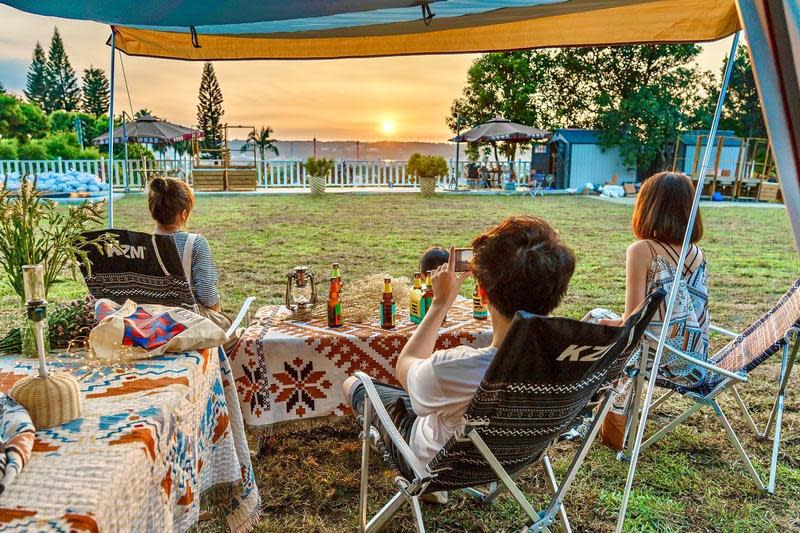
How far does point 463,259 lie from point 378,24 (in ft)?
6.99

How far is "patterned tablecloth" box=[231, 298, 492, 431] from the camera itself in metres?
2.73

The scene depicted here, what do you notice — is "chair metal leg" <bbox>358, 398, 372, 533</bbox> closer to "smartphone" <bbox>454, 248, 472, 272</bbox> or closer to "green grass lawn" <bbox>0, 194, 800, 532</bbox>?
"green grass lawn" <bbox>0, 194, 800, 532</bbox>

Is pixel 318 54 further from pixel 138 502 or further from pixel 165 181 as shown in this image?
pixel 138 502

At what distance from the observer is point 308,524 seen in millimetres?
2359

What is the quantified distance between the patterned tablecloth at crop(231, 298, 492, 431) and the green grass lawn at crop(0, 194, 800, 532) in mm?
273

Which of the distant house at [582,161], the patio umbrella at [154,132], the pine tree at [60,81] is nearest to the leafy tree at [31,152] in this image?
the patio umbrella at [154,132]

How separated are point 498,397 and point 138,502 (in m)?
0.91

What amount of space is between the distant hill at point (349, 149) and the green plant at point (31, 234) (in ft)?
62.0

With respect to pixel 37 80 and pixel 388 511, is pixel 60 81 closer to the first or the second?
pixel 37 80

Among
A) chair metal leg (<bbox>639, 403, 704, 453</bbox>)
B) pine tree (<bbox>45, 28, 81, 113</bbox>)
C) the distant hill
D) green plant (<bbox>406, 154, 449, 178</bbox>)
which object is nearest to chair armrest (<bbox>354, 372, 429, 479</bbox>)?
chair metal leg (<bbox>639, 403, 704, 453</bbox>)

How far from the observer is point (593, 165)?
2392 cm

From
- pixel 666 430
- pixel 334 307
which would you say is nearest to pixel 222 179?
pixel 334 307

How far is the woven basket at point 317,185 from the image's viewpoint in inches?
674

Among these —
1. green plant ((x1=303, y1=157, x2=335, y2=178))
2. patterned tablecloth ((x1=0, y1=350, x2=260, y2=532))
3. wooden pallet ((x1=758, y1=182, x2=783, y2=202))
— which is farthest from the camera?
wooden pallet ((x1=758, y1=182, x2=783, y2=202))
